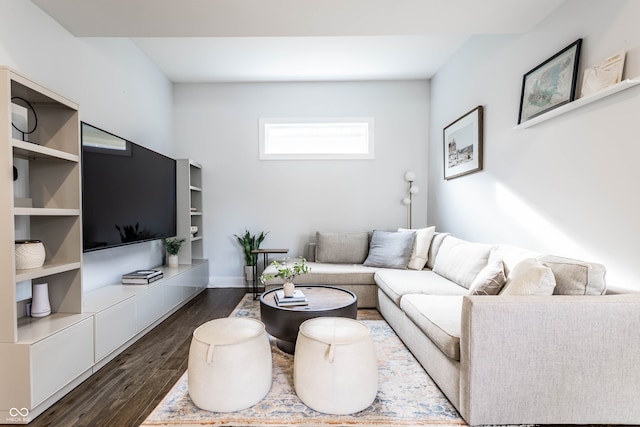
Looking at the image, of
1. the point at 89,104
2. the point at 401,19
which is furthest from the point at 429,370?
the point at 89,104

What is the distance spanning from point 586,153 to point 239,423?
2.52 metres

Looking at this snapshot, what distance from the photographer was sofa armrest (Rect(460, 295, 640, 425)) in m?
1.54

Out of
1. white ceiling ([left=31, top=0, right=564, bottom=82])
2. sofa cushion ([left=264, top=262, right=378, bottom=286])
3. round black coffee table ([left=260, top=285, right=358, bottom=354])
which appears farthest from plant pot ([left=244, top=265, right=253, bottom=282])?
white ceiling ([left=31, top=0, right=564, bottom=82])

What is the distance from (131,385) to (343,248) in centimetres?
259

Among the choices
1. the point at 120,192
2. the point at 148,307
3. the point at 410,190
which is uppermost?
the point at 410,190

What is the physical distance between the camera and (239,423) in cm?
165

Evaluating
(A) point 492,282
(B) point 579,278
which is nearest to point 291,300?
(A) point 492,282

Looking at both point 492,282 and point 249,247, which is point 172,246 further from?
point 492,282

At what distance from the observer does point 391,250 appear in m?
3.77

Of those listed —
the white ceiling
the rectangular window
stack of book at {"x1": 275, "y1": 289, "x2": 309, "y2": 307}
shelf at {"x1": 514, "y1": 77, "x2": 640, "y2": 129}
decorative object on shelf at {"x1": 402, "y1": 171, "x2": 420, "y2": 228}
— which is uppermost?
the white ceiling

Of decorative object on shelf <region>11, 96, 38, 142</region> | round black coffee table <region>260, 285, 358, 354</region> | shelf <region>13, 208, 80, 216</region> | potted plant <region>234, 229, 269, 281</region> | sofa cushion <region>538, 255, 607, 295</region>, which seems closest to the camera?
sofa cushion <region>538, 255, 607, 295</region>

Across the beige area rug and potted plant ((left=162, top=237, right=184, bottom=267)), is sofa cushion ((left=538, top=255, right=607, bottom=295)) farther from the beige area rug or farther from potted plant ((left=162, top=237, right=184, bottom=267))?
potted plant ((left=162, top=237, right=184, bottom=267))

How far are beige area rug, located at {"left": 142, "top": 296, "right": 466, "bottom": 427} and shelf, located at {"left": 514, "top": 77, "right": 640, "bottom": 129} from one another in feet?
6.27

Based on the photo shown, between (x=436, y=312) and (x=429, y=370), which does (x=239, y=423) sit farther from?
(x=436, y=312)
